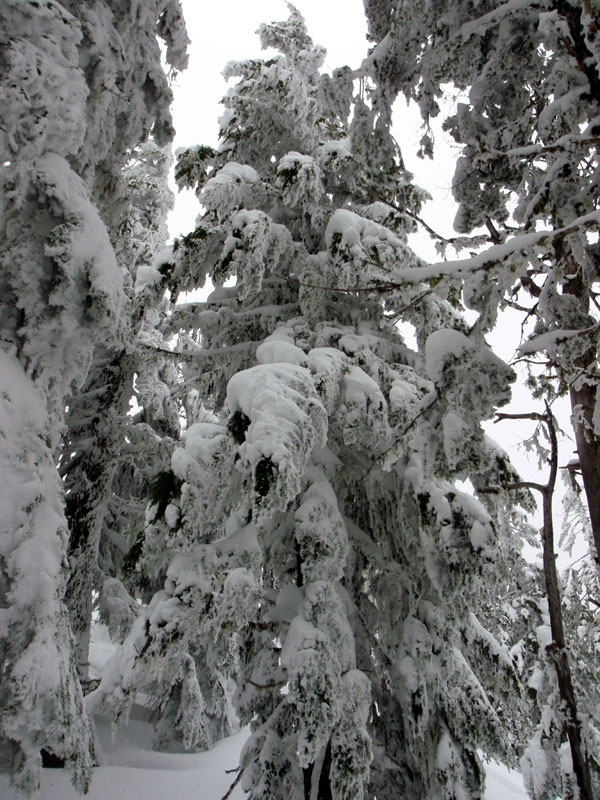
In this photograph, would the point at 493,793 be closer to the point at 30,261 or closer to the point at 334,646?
the point at 334,646

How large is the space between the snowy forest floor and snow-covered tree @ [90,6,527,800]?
2.35 metres

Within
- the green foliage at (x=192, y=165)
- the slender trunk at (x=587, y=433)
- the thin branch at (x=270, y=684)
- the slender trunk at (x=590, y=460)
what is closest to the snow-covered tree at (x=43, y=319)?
the thin branch at (x=270, y=684)

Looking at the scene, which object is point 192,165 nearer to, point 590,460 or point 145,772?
point 590,460

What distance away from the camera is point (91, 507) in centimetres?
863

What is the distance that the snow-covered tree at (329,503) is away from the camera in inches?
151

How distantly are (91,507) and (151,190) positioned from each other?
26.8ft

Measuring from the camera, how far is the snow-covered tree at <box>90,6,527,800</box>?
3830 millimetres

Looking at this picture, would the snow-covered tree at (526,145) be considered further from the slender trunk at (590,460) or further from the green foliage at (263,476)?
the green foliage at (263,476)

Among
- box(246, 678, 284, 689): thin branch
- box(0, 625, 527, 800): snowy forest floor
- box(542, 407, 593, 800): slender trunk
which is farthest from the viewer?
box(0, 625, 527, 800): snowy forest floor

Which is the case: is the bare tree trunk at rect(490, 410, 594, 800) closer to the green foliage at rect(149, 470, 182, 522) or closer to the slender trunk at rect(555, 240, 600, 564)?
the slender trunk at rect(555, 240, 600, 564)

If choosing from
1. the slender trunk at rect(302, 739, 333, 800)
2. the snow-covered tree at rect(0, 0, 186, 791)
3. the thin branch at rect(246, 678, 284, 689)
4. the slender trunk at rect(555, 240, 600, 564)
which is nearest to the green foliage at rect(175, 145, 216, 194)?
the snow-covered tree at rect(0, 0, 186, 791)

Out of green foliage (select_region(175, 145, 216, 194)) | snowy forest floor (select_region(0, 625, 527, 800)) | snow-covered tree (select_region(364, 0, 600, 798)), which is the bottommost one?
snowy forest floor (select_region(0, 625, 527, 800))

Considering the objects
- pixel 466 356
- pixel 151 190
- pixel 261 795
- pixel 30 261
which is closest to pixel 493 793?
pixel 261 795

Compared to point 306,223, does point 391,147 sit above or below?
below
